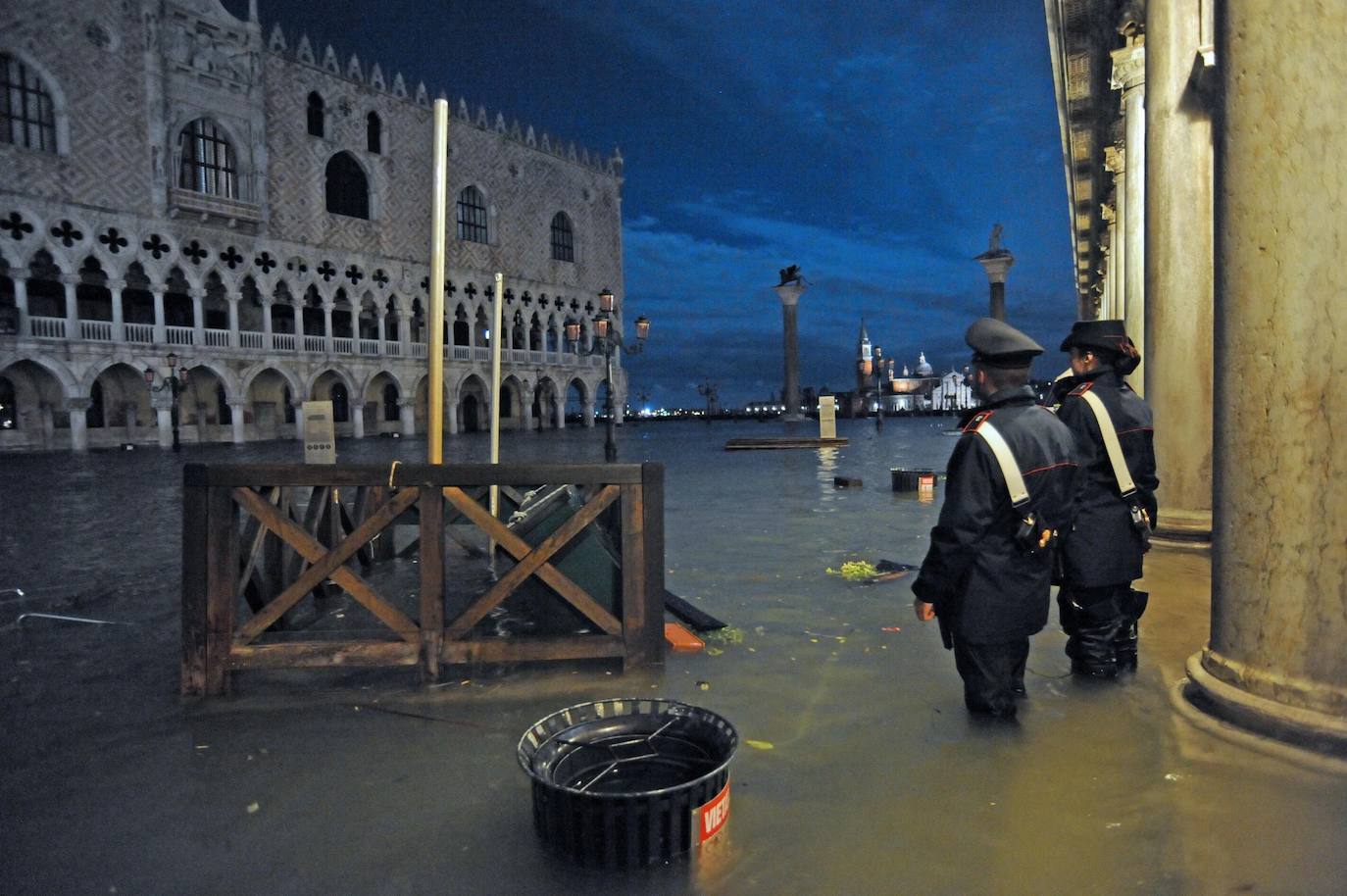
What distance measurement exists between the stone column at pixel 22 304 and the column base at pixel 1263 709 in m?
35.0

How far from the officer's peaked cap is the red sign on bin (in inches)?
73.2

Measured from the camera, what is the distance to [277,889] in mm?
2264

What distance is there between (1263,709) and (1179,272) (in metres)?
4.57

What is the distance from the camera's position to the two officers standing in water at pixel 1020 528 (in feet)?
10.0

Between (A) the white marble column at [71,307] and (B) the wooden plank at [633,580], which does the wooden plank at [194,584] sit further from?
(A) the white marble column at [71,307]

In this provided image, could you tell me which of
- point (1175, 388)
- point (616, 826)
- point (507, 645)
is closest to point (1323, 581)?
point (616, 826)

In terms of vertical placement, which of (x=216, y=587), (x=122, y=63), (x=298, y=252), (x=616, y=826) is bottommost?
(x=616, y=826)

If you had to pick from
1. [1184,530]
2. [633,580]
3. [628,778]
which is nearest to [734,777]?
[628,778]

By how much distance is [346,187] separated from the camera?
40.7m

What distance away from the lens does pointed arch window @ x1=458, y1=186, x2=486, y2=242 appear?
45656mm

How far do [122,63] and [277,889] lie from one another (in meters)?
38.4

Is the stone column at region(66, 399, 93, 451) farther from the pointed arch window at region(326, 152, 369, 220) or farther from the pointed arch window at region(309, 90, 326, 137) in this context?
the pointed arch window at region(309, 90, 326, 137)

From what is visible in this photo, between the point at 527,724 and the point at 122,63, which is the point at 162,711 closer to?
the point at 527,724

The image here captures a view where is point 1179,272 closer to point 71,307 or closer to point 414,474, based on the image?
point 414,474
